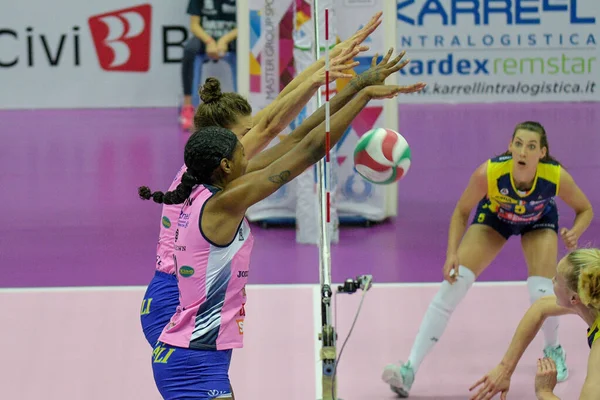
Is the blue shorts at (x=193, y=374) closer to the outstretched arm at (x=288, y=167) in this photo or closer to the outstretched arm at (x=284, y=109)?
the outstretched arm at (x=288, y=167)

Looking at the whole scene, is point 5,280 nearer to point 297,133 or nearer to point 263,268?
point 263,268

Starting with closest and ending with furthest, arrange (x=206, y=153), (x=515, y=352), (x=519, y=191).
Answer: (x=206, y=153) < (x=515, y=352) < (x=519, y=191)

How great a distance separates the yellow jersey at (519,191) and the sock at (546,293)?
0.36 m

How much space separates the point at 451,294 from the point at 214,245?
86.0 inches

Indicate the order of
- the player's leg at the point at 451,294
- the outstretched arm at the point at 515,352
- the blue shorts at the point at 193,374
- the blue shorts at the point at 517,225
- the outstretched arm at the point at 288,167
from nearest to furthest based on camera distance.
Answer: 1. the outstretched arm at the point at 288,167
2. the blue shorts at the point at 193,374
3. the outstretched arm at the point at 515,352
4. the player's leg at the point at 451,294
5. the blue shorts at the point at 517,225

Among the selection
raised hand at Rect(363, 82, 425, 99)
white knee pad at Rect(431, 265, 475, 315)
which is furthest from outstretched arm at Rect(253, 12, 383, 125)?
white knee pad at Rect(431, 265, 475, 315)

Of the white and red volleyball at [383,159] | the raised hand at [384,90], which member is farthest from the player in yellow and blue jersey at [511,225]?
the raised hand at [384,90]

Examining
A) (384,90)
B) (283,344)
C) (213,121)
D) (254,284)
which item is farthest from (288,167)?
(254,284)

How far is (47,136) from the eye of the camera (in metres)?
12.0

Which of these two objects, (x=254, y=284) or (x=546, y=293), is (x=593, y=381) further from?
(x=254, y=284)

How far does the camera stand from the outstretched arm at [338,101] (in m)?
3.72

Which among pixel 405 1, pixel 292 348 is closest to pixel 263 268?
pixel 292 348

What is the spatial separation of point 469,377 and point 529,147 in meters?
1.28

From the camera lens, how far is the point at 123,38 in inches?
527
